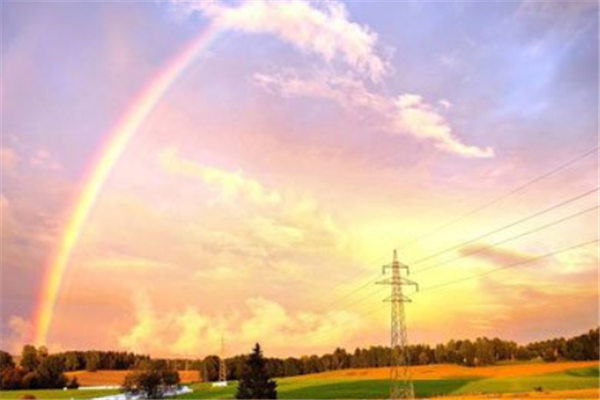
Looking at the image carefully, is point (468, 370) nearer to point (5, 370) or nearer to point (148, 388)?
point (148, 388)

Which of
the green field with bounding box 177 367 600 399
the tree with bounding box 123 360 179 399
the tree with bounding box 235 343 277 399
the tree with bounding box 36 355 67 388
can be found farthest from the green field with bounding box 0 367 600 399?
the tree with bounding box 235 343 277 399

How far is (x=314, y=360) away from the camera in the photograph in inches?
2484

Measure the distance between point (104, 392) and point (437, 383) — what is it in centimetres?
2282

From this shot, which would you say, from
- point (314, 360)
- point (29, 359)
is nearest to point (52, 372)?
point (29, 359)

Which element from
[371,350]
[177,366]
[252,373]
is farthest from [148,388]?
[371,350]

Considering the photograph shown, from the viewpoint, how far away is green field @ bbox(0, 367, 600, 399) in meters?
43.3

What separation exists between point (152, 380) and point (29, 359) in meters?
11.8

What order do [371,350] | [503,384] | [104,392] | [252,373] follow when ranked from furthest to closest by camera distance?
[371,350] < [104,392] < [503,384] < [252,373]

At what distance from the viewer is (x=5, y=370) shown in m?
47.3

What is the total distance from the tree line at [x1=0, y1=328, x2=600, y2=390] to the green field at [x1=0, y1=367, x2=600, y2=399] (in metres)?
1.27

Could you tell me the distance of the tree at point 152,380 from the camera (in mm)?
40844

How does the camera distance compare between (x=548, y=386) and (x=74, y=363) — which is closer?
(x=548, y=386)

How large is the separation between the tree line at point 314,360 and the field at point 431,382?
864 mm

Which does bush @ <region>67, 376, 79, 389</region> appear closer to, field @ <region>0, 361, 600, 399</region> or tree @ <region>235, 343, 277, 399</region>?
field @ <region>0, 361, 600, 399</region>
